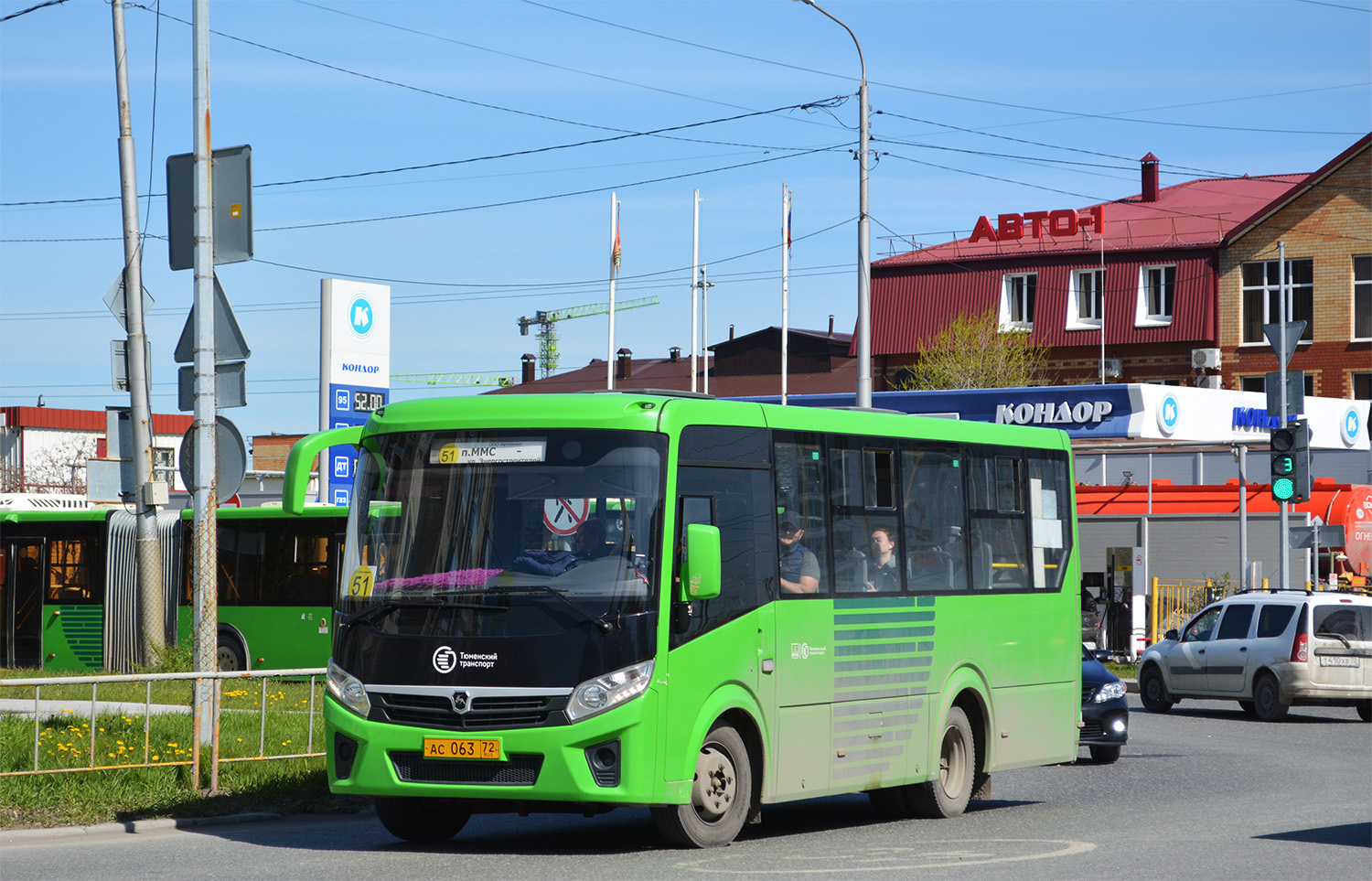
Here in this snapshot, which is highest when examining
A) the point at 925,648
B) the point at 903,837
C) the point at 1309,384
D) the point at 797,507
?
the point at 1309,384

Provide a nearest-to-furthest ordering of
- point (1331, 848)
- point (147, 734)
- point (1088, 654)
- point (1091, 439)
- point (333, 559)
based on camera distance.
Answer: point (1331, 848) < point (147, 734) < point (1088, 654) < point (333, 559) < point (1091, 439)

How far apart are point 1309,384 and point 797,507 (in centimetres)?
5009

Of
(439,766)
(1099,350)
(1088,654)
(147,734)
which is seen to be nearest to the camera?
(439,766)

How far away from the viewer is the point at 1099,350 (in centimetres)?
6172

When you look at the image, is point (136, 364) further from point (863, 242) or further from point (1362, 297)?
point (1362, 297)

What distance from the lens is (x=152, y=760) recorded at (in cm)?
1251

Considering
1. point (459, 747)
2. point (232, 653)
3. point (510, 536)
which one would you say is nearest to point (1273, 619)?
point (232, 653)

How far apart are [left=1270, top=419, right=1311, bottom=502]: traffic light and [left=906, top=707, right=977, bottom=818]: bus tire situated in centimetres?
1176

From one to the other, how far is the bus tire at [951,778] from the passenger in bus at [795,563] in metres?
2.01

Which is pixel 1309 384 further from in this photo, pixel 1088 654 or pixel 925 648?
pixel 925 648

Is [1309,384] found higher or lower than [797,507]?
higher

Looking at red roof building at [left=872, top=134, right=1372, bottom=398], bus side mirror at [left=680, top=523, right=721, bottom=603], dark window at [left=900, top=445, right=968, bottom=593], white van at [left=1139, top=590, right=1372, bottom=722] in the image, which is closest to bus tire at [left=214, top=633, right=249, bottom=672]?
white van at [left=1139, top=590, right=1372, bottom=722]

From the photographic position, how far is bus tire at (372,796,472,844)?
11.2 meters

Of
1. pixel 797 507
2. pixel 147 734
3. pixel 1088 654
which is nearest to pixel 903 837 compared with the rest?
pixel 797 507
